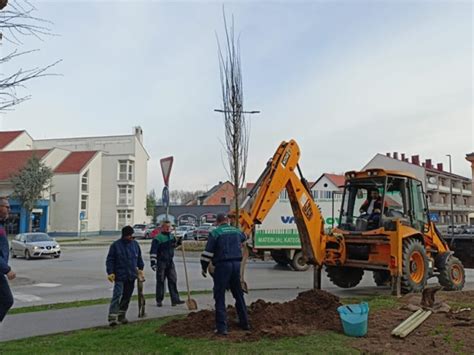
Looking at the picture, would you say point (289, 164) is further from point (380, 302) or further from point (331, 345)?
point (331, 345)

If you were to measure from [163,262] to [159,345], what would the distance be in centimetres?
400

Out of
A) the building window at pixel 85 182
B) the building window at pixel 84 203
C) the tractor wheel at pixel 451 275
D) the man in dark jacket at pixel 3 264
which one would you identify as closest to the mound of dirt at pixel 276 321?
the man in dark jacket at pixel 3 264

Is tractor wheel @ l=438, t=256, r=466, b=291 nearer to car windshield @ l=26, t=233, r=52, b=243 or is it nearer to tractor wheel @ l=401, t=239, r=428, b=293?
tractor wheel @ l=401, t=239, r=428, b=293

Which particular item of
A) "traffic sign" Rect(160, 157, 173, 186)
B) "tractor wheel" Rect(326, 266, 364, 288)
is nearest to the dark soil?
"tractor wheel" Rect(326, 266, 364, 288)

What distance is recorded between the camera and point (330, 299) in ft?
28.8

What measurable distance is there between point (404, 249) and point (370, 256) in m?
0.81

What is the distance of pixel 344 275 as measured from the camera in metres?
14.0

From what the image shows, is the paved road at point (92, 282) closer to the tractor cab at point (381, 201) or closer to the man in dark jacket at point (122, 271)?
the tractor cab at point (381, 201)

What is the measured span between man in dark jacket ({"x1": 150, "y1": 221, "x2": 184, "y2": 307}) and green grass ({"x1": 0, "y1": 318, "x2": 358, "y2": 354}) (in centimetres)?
288

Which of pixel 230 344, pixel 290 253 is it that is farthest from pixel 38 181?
pixel 230 344

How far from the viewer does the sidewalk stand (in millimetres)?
8594

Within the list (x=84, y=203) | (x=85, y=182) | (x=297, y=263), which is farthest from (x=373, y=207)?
(x=85, y=182)

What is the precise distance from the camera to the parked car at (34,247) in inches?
1099

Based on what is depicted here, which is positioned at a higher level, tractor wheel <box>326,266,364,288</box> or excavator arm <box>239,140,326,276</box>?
excavator arm <box>239,140,326,276</box>
